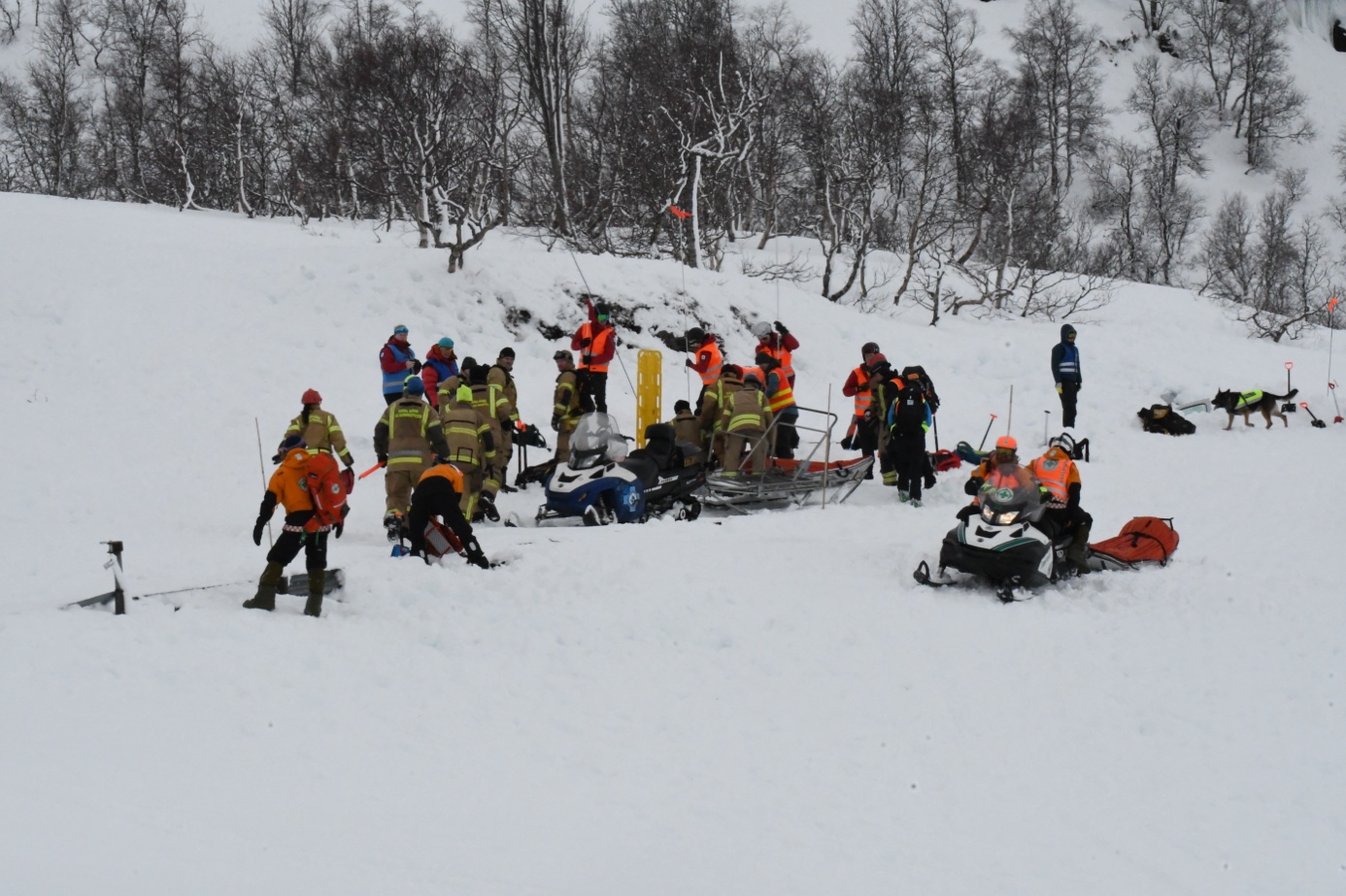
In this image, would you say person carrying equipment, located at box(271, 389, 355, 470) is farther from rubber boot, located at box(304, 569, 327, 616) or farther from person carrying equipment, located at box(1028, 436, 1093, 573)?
person carrying equipment, located at box(1028, 436, 1093, 573)

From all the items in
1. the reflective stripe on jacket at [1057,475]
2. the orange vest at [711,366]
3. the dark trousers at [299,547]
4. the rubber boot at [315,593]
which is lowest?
the rubber boot at [315,593]

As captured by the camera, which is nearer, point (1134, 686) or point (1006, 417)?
point (1134, 686)

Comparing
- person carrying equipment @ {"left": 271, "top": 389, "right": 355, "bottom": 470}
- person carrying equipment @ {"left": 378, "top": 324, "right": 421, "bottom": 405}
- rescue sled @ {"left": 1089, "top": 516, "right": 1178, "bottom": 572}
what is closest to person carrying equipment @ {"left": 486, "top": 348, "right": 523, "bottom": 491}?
person carrying equipment @ {"left": 378, "top": 324, "right": 421, "bottom": 405}

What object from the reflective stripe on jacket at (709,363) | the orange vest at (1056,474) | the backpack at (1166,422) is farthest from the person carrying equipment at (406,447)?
the backpack at (1166,422)

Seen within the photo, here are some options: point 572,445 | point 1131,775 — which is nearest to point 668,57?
point 572,445

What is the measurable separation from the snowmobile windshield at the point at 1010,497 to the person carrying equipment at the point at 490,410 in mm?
5146

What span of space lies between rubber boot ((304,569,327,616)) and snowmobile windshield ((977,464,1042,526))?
503 cm

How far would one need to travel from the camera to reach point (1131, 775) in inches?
222

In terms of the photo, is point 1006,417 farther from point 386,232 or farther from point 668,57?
point 668,57

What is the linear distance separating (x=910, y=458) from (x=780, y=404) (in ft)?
6.07

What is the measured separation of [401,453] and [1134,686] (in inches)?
258

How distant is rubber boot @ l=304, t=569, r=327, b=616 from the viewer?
23.7 ft

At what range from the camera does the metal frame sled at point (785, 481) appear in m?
11.4

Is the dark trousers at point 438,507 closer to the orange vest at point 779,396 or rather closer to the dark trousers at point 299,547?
the dark trousers at point 299,547
